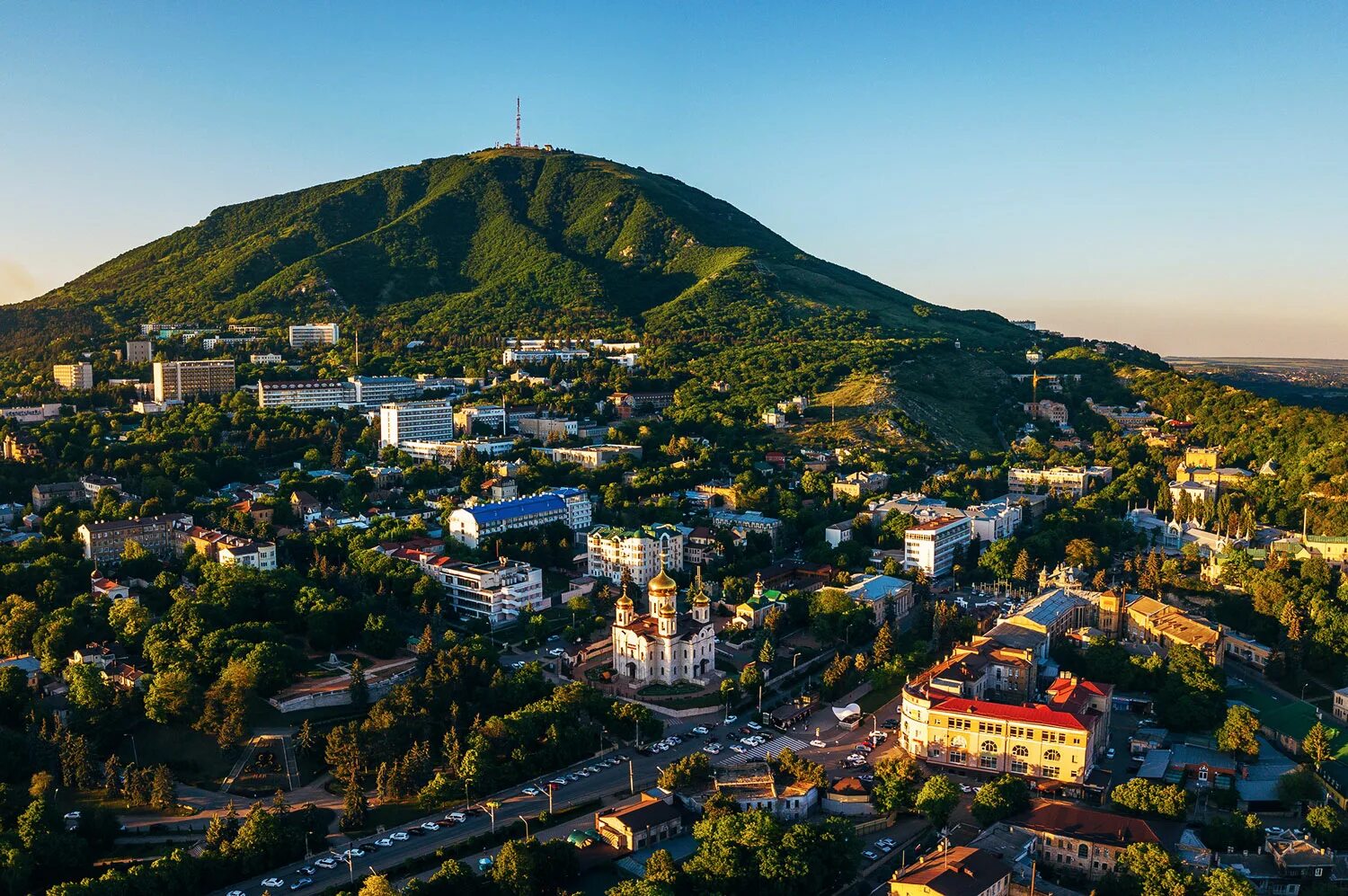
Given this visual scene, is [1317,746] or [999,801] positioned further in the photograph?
[1317,746]

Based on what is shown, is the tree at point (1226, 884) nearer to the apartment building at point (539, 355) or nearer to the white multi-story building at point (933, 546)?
the white multi-story building at point (933, 546)

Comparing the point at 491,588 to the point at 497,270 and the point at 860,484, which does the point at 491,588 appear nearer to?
the point at 860,484

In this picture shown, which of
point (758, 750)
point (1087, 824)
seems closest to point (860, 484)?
Result: point (758, 750)

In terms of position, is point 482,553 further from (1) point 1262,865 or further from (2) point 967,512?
(1) point 1262,865

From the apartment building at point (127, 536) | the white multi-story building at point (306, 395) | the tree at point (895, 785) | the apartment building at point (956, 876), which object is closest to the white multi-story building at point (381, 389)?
the white multi-story building at point (306, 395)

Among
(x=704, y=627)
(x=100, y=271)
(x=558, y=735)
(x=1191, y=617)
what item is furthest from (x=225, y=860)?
(x=100, y=271)

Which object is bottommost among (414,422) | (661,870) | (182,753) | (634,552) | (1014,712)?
(182,753)
